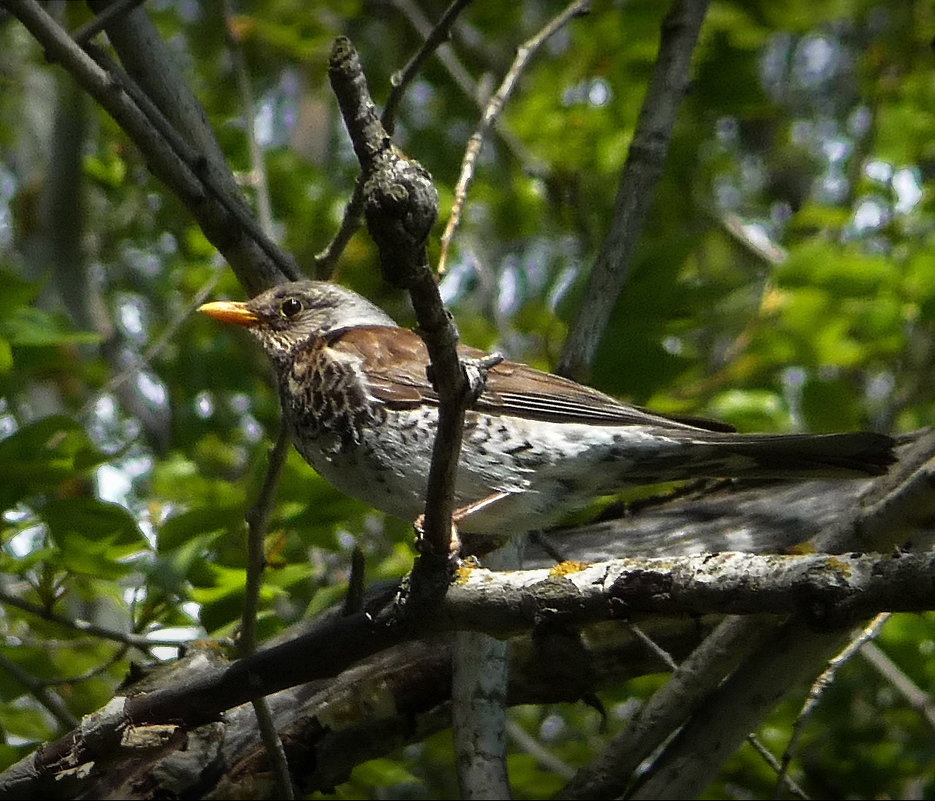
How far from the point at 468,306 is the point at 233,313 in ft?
11.0

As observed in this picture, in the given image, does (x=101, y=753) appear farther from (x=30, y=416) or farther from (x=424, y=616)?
(x=30, y=416)

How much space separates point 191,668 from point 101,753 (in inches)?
20.6

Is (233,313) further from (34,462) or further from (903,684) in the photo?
(903,684)

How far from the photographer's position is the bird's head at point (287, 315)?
15.0 ft

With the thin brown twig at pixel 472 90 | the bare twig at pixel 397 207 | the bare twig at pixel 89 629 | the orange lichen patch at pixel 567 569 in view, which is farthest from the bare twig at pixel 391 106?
the thin brown twig at pixel 472 90

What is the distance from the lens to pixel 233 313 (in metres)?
4.69

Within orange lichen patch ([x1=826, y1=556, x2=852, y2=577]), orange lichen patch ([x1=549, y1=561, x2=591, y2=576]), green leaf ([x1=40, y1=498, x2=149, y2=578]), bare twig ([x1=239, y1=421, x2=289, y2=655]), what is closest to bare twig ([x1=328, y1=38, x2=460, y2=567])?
orange lichen patch ([x1=549, y1=561, x2=591, y2=576])

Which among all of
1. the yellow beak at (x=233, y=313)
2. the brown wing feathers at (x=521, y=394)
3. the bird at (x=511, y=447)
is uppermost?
the yellow beak at (x=233, y=313)

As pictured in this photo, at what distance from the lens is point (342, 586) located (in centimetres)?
422

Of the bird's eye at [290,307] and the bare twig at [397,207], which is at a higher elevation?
the bare twig at [397,207]

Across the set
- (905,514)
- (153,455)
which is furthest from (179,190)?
(153,455)

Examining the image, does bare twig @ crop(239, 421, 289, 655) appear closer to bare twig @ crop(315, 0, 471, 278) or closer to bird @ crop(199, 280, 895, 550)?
bird @ crop(199, 280, 895, 550)

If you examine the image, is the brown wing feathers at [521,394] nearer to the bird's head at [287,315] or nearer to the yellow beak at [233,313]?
the bird's head at [287,315]

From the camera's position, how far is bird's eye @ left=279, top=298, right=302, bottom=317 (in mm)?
4609
